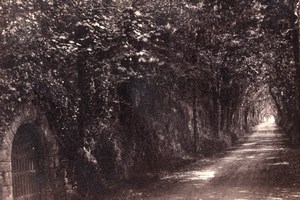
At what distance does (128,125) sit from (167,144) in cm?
534

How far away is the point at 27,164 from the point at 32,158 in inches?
13.2

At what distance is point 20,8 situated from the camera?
1018 cm

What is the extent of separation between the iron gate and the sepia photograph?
3cm

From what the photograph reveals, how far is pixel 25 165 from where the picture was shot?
12.8 meters

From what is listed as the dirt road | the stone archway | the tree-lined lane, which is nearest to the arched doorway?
the stone archway

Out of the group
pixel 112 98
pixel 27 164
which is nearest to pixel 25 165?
pixel 27 164

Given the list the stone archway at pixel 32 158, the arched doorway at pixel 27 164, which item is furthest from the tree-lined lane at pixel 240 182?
the arched doorway at pixel 27 164

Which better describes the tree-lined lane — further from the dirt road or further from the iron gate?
the iron gate

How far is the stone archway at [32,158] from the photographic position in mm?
11852

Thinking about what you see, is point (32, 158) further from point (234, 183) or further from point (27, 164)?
point (234, 183)

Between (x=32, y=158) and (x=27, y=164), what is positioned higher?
(x=32, y=158)

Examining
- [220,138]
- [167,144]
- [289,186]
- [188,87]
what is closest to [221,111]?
[220,138]

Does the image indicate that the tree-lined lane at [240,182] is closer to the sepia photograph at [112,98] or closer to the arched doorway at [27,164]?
the sepia photograph at [112,98]

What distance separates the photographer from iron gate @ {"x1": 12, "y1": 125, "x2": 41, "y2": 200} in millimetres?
12219
